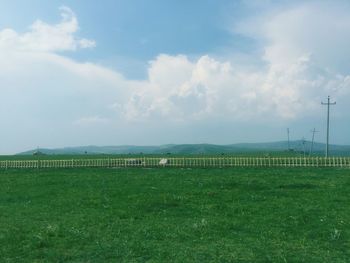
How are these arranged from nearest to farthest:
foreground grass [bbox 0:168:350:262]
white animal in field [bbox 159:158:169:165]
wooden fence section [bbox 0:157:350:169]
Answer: foreground grass [bbox 0:168:350:262]
wooden fence section [bbox 0:157:350:169]
white animal in field [bbox 159:158:169:165]

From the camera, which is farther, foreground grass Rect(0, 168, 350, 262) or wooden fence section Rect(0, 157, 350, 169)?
wooden fence section Rect(0, 157, 350, 169)

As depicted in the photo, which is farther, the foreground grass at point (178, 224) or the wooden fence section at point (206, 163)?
the wooden fence section at point (206, 163)

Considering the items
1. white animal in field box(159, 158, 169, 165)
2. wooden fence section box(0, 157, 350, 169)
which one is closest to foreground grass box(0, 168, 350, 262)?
wooden fence section box(0, 157, 350, 169)

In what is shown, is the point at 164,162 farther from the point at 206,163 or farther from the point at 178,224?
the point at 178,224

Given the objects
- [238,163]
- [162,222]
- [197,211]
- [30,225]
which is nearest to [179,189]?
[197,211]

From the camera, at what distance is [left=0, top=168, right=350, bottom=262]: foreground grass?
1112 cm

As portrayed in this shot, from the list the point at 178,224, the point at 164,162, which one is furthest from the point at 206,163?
the point at 178,224

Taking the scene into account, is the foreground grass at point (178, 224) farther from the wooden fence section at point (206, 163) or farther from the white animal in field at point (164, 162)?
the white animal in field at point (164, 162)

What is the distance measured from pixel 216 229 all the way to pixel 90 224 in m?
4.30

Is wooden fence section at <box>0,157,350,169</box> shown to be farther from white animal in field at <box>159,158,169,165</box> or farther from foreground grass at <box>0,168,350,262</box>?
foreground grass at <box>0,168,350,262</box>

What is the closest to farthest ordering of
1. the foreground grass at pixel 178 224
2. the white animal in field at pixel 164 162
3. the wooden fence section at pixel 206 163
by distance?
1. the foreground grass at pixel 178 224
2. the wooden fence section at pixel 206 163
3. the white animal in field at pixel 164 162

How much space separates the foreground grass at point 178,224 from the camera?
36.5 feet

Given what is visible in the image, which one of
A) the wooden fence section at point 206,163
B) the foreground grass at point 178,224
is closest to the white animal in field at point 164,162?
the wooden fence section at point 206,163

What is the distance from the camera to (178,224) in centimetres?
1467
